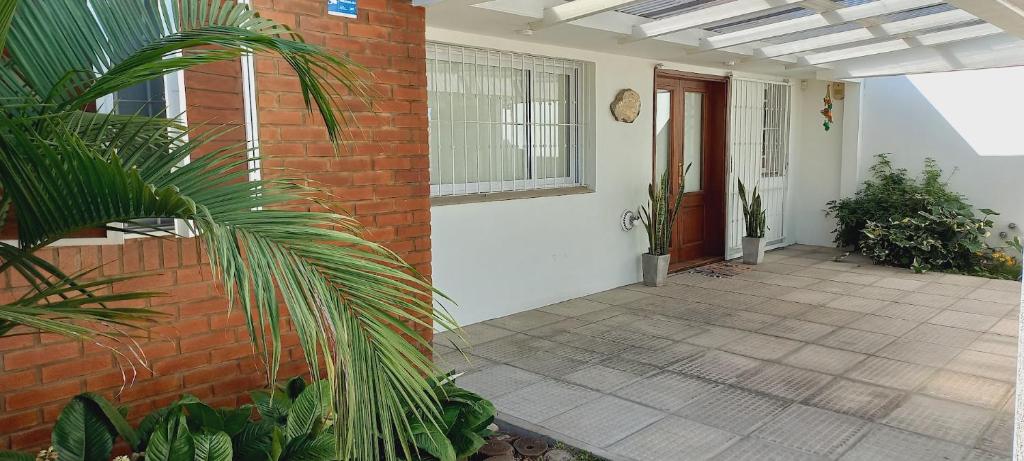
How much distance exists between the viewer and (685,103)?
26.1 ft

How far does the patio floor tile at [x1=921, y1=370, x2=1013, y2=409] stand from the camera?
393cm

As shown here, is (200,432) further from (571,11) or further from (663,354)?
(571,11)

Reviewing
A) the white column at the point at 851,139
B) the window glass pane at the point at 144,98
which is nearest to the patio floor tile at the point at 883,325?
the white column at the point at 851,139

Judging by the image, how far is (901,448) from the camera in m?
3.30

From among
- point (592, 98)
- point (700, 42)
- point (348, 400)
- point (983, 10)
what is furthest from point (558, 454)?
point (700, 42)

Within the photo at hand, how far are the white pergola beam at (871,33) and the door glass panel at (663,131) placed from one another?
0.99 metres

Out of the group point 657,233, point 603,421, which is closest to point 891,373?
point 603,421

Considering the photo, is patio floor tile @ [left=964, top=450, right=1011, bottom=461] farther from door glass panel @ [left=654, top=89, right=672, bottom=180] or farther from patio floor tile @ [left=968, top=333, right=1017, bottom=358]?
door glass panel @ [left=654, top=89, right=672, bottom=180]

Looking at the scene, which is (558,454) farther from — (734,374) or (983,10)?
(983,10)

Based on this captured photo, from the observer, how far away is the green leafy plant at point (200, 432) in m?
2.10

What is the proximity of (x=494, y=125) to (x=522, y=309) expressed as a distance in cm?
154

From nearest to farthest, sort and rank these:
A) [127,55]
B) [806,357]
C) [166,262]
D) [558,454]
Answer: [127,55]
[166,262]
[558,454]
[806,357]

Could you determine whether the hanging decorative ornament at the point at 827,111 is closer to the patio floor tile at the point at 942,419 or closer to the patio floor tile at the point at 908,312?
the patio floor tile at the point at 908,312

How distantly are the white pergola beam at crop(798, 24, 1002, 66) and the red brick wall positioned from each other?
5.17 meters
